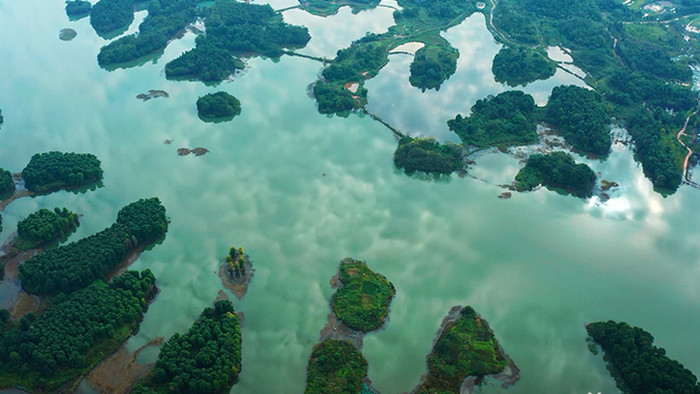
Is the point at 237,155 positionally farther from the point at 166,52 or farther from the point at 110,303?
the point at 166,52

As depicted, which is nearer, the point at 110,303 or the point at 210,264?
the point at 110,303

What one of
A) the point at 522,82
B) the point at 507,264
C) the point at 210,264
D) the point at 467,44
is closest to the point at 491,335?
the point at 507,264

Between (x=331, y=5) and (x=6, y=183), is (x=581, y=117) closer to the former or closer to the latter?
(x=331, y=5)

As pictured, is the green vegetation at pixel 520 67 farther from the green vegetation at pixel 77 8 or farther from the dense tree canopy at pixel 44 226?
the green vegetation at pixel 77 8

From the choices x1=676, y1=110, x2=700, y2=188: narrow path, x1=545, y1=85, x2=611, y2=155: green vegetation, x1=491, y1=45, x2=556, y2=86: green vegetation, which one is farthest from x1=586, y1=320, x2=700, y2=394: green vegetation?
x1=491, y1=45, x2=556, y2=86: green vegetation

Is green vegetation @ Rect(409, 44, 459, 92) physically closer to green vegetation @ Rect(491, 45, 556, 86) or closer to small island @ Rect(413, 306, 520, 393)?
green vegetation @ Rect(491, 45, 556, 86)

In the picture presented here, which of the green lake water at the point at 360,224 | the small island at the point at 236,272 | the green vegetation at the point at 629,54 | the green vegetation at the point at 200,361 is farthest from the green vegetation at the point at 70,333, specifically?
the green vegetation at the point at 629,54
